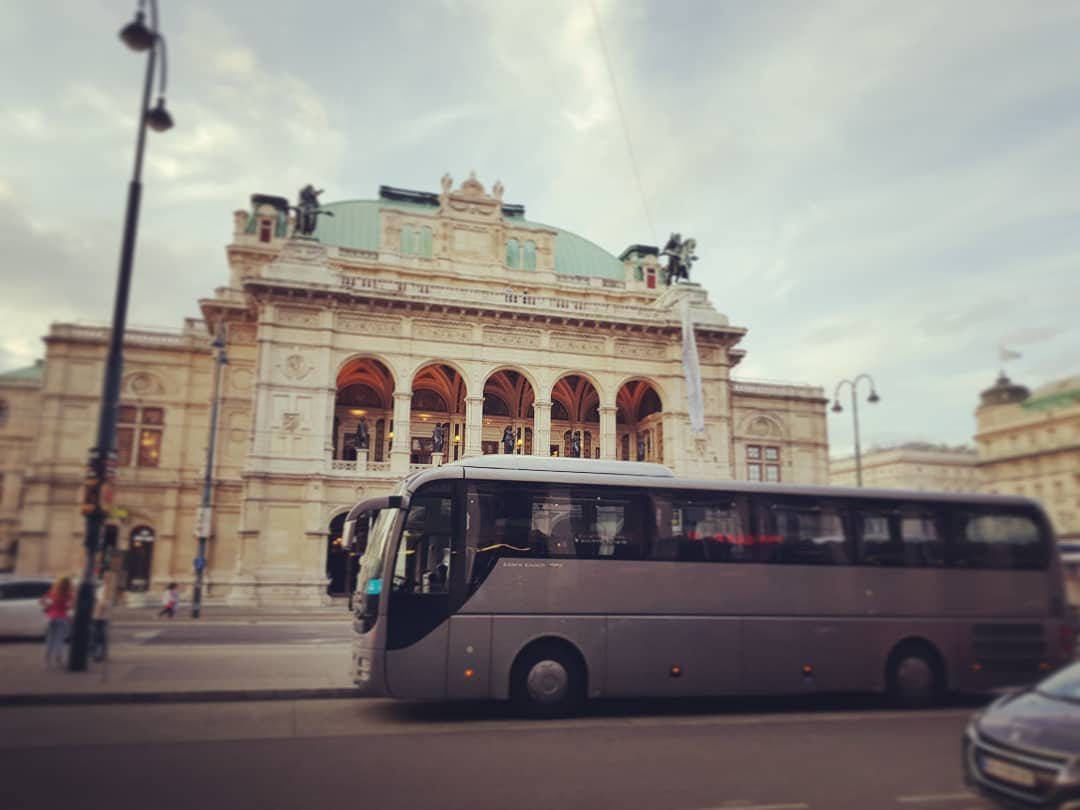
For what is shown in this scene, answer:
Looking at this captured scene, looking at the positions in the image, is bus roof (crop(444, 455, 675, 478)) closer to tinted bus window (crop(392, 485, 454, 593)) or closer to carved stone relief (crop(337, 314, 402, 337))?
tinted bus window (crop(392, 485, 454, 593))

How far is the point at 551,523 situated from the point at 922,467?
15336 mm

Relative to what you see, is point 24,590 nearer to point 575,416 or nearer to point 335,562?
point 335,562

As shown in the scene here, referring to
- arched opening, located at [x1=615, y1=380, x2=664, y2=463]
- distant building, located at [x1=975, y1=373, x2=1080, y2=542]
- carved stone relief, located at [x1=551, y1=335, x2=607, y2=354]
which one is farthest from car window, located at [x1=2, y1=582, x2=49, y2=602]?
arched opening, located at [x1=615, y1=380, x2=664, y2=463]

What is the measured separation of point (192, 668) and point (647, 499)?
903 cm

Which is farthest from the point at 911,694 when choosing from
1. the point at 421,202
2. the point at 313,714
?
the point at 421,202

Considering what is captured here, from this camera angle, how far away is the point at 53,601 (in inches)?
560

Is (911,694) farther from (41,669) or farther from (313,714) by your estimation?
(41,669)

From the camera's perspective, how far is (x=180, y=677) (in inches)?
508

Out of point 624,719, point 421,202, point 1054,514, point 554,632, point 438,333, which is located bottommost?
point 624,719

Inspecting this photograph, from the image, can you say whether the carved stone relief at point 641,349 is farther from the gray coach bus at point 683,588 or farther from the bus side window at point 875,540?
the bus side window at point 875,540

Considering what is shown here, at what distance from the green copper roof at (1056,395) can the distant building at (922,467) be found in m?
1.73

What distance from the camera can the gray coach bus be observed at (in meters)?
10.7

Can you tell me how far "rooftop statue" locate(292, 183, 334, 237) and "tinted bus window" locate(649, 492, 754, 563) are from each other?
3270 cm

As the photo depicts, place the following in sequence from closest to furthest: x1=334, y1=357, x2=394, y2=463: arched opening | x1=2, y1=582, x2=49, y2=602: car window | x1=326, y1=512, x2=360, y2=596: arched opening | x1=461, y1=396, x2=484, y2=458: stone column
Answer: x1=2, y1=582, x2=49, y2=602: car window → x1=326, y1=512, x2=360, y2=596: arched opening → x1=461, y1=396, x2=484, y2=458: stone column → x1=334, y1=357, x2=394, y2=463: arched opening
